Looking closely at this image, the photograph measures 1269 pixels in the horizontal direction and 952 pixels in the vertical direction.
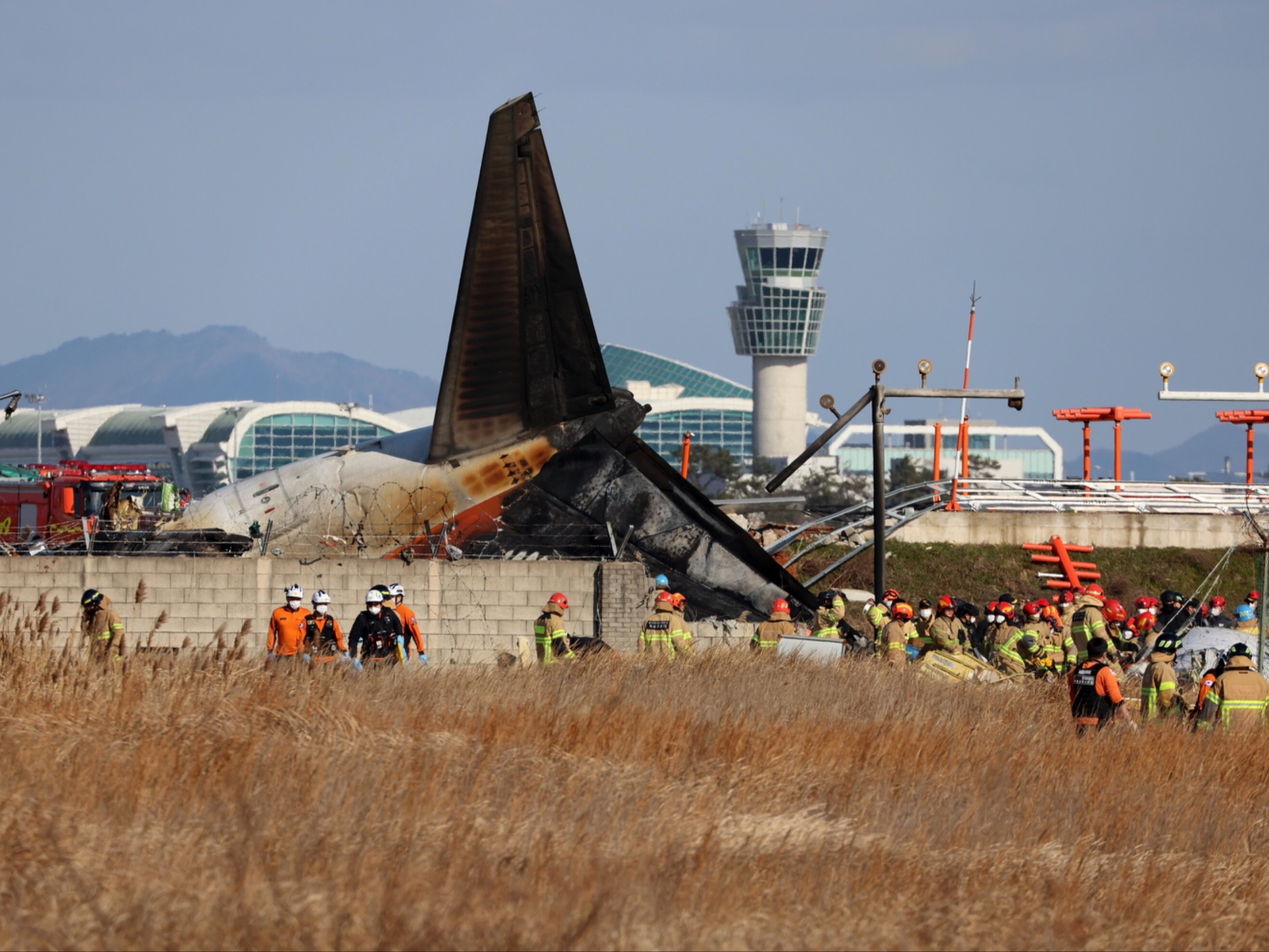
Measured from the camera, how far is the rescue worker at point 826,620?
22.8 metres

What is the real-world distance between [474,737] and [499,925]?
14.3 feet

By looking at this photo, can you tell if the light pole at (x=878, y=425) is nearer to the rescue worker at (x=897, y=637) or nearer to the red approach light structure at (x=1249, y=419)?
the rescue worker at (x=897, y=637)

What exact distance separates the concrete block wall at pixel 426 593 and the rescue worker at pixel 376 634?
664 cm

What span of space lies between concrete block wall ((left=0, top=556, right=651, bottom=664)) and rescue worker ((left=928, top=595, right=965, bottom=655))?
15.3ft

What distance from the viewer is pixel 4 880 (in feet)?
28.5

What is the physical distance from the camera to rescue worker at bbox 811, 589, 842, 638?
74.9 ft

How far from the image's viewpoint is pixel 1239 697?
15.1 m

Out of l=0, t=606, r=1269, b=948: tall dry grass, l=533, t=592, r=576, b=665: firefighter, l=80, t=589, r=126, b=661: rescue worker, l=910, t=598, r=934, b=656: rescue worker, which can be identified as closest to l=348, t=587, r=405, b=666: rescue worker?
l=0, t=606, r=1269, b=948: tall dry grass

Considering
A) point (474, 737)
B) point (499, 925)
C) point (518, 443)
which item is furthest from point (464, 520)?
point (499, 925)

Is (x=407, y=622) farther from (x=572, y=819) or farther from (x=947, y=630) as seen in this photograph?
(x=572, y=819)

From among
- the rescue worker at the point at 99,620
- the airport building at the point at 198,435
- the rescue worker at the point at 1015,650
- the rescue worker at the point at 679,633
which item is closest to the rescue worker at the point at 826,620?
the rescue worker at the point at 679,633

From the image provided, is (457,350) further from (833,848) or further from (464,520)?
(833,848)

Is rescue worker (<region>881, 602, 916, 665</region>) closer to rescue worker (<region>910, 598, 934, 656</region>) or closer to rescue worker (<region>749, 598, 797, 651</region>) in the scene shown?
rescue worker (<region>910, 598, 934, 656</region>)

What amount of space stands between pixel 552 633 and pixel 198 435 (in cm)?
16250
